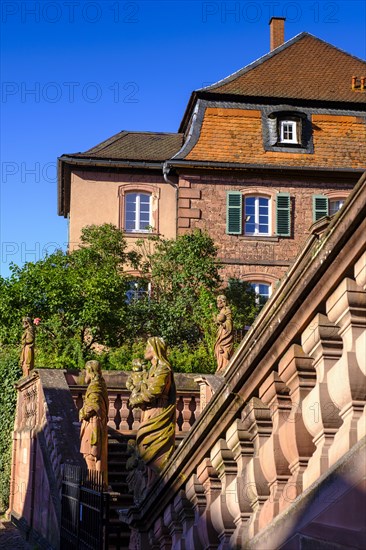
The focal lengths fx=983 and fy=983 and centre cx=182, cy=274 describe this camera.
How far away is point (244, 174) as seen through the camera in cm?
2972

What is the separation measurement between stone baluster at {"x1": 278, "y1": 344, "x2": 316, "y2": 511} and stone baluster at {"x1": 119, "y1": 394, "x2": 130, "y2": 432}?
1100 centimetres

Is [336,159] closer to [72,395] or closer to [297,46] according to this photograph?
[297,46]

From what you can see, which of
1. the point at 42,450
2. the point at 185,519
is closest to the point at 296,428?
the point at 185,519

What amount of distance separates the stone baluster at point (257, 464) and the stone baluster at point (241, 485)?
6cm

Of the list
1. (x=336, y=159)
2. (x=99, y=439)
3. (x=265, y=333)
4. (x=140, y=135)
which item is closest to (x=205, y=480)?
(x=265, y=333)

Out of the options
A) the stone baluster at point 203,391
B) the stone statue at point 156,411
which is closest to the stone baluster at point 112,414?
the stone baluster at point 203,391

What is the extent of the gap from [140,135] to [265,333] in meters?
30.1

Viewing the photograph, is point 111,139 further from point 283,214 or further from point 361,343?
point 361,343

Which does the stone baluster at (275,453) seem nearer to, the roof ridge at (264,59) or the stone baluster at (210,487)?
the stone baluster at (210,487)

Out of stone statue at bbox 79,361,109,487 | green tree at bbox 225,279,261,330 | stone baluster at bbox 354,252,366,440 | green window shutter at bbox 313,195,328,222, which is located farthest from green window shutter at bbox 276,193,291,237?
stone baluster at bbox 354,252,366,440

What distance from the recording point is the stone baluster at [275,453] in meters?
4.12

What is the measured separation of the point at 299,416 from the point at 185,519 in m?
2.06

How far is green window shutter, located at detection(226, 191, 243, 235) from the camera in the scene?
1159 inches

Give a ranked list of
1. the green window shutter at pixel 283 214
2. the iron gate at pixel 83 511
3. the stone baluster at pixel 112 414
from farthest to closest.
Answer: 1. the green window shutter at pixel 283 214
2. the stone baluster at pixel 112 414
3. the iron gate at pixel 83 511
